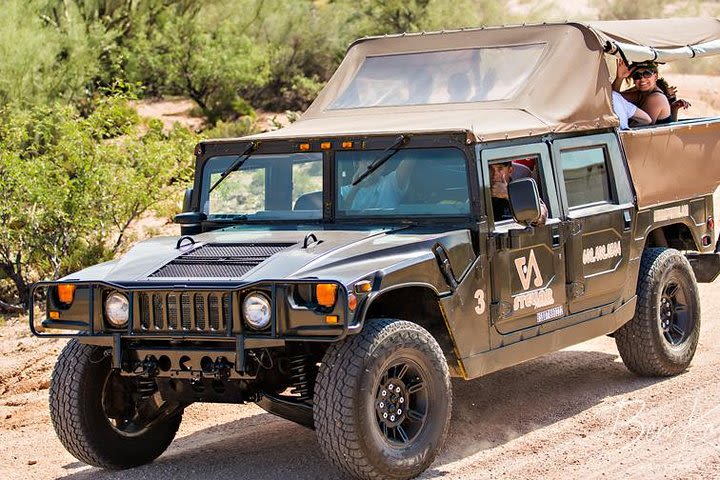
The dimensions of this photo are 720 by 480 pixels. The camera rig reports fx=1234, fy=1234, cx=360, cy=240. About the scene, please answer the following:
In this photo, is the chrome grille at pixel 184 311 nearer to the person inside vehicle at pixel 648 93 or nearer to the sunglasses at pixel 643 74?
the person inside vehicle at pixel 648 93

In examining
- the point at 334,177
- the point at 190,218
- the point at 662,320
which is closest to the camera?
the point at 334,177

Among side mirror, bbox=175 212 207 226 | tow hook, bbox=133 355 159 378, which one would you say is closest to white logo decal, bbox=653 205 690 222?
side mirror, bbox=175 212 207 226

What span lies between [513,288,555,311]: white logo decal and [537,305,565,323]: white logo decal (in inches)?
1.9

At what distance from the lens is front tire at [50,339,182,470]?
634 cm

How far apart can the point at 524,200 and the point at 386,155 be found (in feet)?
2.72

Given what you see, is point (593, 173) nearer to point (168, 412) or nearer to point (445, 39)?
point (445, 39)

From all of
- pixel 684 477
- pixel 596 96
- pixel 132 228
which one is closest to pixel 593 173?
pixel 596 96

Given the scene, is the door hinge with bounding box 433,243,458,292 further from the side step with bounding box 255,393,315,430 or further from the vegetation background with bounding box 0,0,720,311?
the vegetation background with bounding box 0,0,720,311

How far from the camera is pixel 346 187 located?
→ 22.9 feet

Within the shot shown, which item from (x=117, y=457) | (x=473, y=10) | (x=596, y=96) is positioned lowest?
(x=117, y=457)

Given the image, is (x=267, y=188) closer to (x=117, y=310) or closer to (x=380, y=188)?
(x=380, y=188)

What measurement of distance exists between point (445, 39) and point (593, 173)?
138 centimetres

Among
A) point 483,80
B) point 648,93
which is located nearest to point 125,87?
point 648,93

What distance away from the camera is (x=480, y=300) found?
6.64m
